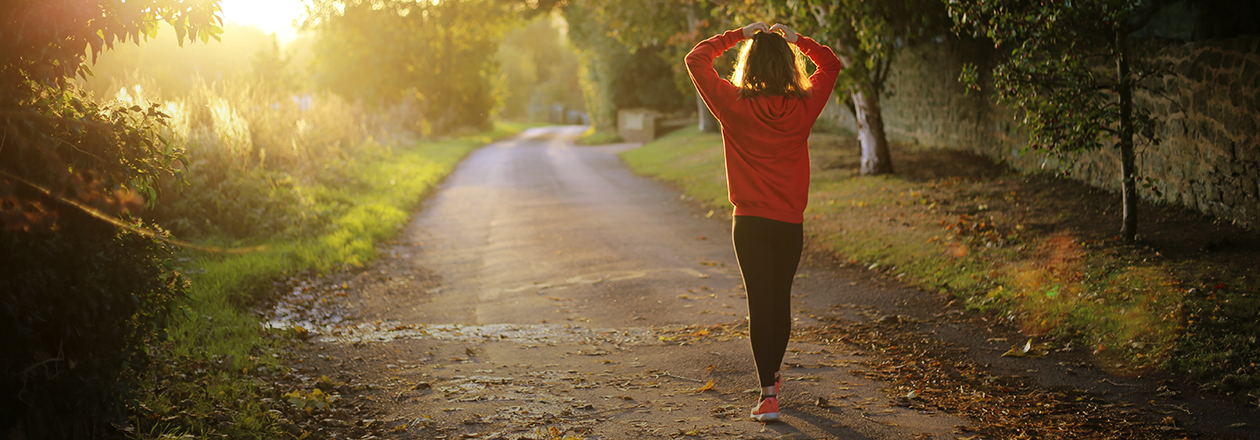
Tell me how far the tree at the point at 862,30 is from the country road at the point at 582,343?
3.80 m

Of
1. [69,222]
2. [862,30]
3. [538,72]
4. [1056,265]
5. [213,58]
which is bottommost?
[1056,265]

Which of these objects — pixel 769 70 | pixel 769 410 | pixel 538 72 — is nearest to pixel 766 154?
pixel 769 70

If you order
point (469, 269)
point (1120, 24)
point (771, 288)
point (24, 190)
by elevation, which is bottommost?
point (469, 269)

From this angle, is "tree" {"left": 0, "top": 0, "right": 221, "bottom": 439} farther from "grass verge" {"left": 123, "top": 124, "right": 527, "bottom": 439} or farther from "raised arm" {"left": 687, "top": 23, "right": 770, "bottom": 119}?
"raised arm" {"left": 687, "top": 23, "right": 770, "bottom": 119}

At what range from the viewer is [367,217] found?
12.3 m

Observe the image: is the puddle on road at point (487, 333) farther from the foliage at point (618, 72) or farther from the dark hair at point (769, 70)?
the foliage at point (618, 72)

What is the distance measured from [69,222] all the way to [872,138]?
1361 centimetres

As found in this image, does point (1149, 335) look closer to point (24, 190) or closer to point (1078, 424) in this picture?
point (1078, 424)

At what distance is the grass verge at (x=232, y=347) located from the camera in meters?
4.44

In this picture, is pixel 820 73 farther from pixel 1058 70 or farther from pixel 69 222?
pixel 1058 70

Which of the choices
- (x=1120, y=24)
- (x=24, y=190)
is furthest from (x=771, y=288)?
(x=1120, y=24)

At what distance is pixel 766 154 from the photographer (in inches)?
165

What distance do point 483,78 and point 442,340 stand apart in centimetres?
3802

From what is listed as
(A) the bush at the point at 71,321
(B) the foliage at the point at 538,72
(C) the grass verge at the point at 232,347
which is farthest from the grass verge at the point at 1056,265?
(B) the foliage at the point at 538,72
